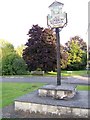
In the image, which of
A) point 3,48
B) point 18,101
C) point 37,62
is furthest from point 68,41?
point 18,101

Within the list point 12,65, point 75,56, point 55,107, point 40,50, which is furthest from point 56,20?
point 75,56

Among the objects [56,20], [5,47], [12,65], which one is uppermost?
[5,47]

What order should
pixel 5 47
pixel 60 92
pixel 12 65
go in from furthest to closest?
pixel 5 47, pixel 12 65, pixel 60 92

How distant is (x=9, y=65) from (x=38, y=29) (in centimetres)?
584

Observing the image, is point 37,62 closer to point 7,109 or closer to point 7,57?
point 7,57

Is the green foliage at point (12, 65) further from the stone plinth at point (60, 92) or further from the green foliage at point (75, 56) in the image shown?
the stone plinth at point (60, 92)

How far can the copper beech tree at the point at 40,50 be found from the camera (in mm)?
26312

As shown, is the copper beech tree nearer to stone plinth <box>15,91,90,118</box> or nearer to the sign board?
the sign board

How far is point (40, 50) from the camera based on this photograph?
26562mm

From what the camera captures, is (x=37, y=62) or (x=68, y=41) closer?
(x=37, y=62)

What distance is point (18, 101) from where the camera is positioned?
913 cm

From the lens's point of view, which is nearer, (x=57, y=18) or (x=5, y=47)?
(x=57, y=18)

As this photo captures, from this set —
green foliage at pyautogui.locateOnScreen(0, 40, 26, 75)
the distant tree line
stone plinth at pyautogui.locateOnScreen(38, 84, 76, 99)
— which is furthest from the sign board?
green foliage at pyautogui.locateOnScreen(0, 40, 26, 75)

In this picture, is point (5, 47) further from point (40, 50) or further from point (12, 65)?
point (40, 50)
